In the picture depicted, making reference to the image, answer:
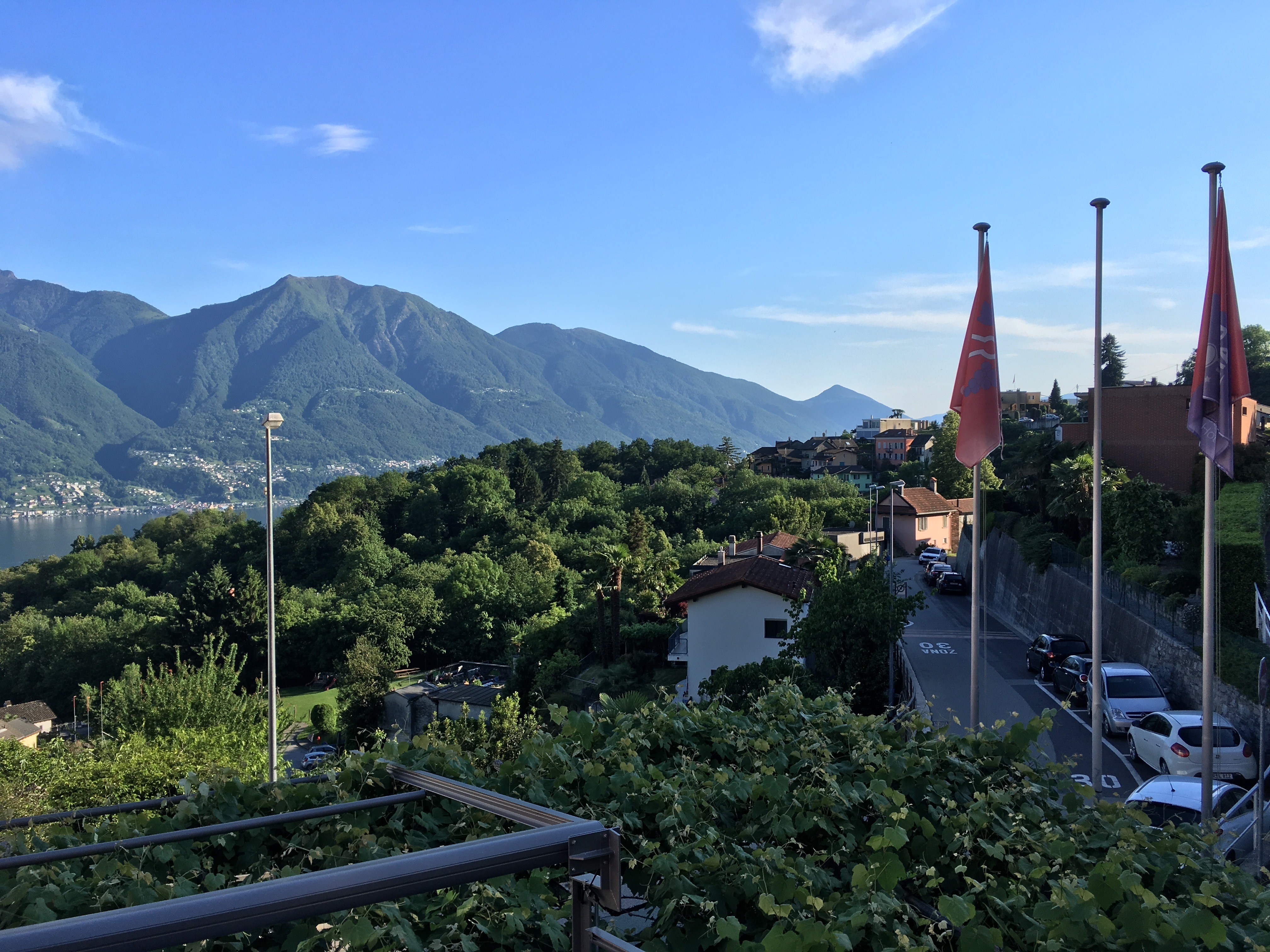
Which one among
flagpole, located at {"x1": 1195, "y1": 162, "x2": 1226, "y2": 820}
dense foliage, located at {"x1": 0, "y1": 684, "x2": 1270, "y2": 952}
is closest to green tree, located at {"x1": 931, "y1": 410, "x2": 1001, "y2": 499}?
flagpole, located at {"x1": 1195, "y1": 162, "x2": 1226, "y2": 820}

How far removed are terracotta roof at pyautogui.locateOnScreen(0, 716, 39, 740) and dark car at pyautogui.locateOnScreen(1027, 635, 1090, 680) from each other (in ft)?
141

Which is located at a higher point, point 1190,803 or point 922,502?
point 922,502

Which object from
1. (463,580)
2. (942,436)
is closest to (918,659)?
(463,580)

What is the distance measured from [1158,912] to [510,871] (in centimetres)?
289

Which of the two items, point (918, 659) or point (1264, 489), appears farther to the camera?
point (918, 659)

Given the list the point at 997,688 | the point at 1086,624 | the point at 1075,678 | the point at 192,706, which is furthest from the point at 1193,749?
the point at 192,706

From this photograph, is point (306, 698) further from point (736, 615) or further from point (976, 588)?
point (976, 588)

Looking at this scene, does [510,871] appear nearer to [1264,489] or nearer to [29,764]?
[29,764]

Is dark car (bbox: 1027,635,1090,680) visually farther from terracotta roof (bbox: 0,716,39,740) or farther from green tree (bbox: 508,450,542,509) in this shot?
green tree (bbox: 508,450,542,509)

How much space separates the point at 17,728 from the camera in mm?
46719

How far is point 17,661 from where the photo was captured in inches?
2655

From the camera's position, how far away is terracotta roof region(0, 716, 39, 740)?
4194 cm

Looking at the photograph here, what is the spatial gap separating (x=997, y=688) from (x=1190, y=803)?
1203 cm

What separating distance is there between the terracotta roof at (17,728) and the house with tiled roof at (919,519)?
53.3 meters
